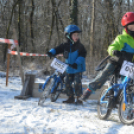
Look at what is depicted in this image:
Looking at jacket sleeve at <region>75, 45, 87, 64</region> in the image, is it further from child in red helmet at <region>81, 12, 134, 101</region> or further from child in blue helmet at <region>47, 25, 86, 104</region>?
child in red helmet at <region>81, 12, 134, 101</region>

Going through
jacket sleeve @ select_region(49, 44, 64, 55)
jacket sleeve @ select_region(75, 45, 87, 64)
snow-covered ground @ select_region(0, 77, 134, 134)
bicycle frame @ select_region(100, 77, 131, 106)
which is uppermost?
jacket sleeve @ select_region(49, 44, 64, 55)

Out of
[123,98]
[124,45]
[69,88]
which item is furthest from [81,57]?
[123,98]

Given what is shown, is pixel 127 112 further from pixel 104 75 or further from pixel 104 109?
pixel 104 75

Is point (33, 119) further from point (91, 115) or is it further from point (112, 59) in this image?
point (112, 59)

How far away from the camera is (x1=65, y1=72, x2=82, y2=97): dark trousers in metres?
4.68

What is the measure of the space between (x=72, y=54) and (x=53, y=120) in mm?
1695

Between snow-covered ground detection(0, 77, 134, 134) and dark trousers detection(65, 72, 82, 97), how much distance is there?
1.06 feet

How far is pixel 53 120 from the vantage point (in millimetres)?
3426

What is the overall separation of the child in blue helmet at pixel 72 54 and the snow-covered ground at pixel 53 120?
441mm

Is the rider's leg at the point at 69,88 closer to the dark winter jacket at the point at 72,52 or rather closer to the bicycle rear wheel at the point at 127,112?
the dark winter jacket at the point at 72,52

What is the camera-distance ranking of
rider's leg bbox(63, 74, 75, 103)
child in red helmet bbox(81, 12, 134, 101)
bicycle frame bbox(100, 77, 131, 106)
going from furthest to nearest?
rider's leg bbox(63, 74, 75, 103) → child in red helmet bbox(81, 12, 134, 101) → bicycle frame bbox(100, 77, 131, 106)

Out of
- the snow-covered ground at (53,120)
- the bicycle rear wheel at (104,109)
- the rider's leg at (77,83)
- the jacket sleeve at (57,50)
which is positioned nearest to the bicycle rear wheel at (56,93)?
the snow-covered ground at (53,120)

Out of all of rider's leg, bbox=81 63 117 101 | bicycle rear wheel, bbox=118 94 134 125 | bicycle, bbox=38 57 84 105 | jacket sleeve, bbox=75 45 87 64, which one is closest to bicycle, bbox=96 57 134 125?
bicycle rear wheel, bbox=118 94 134 125

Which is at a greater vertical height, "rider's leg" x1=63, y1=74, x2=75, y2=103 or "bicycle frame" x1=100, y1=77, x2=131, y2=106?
"bicycle frame" x1=100, y1=77, x2=131, y2=106
